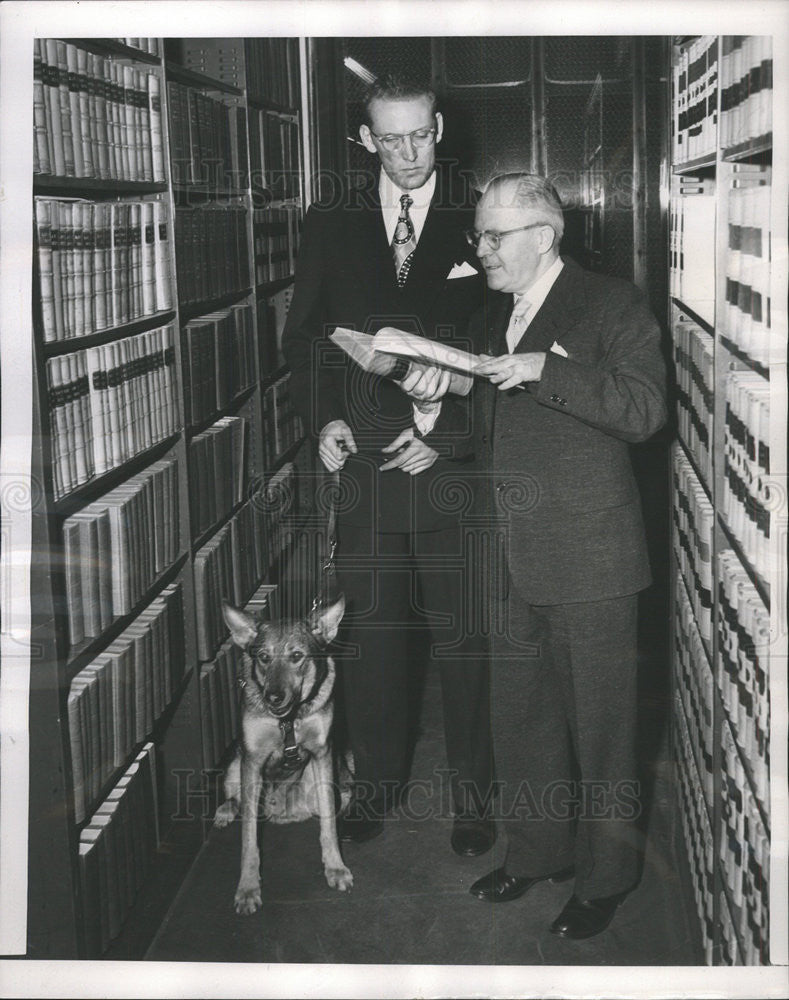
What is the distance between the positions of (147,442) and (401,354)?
721 mm

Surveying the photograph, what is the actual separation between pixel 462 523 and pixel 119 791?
0.99 meters

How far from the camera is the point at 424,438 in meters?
2.54

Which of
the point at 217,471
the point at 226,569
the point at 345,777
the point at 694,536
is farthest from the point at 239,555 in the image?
the point at 694,536

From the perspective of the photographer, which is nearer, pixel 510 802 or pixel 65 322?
pixel 65 322

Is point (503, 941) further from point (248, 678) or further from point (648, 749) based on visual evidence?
point (248, 678)

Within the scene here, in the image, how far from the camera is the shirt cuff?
8.21ft

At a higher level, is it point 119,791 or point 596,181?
point 596,181

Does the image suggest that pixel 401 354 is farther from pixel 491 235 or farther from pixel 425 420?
pixel 491 235

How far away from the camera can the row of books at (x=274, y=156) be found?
2707mm

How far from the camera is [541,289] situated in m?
2.35

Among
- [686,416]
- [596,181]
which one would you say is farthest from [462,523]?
[596,181]

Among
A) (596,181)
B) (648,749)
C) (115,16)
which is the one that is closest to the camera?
(115,16)

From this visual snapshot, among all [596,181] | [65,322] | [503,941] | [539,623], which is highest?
[596,181]

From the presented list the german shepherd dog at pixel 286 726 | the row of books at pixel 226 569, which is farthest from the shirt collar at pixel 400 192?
the row of books at pixel 226 569
